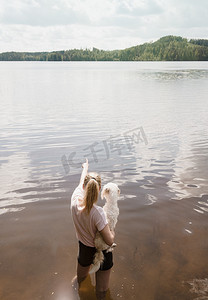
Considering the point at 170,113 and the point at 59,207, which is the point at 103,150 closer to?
the point at 59,207

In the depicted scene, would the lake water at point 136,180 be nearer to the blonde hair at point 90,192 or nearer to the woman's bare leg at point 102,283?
the woman's bare leg at point 102,283

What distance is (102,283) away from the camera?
4824 millimetres

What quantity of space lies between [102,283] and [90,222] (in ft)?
4.30

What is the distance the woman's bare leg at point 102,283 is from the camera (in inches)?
185

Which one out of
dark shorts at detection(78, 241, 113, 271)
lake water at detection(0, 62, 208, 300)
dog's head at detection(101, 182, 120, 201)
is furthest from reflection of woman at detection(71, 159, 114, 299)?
lake water at detection(0, 62, 208, 300)

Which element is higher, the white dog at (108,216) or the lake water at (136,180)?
the white dog at (108,216)

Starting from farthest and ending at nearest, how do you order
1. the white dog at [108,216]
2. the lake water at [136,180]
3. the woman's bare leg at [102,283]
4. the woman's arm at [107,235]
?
the lake water at [136,180] < the woman's bare leg at [102,283] < the white dog at [108,216] < the woman's arm at [107,235]

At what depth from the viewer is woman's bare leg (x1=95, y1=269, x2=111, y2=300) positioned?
185 inches

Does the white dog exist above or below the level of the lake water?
above

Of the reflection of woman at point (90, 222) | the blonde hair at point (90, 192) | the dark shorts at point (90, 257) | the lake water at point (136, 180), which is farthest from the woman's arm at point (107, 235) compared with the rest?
the lake water at point (136, 180)

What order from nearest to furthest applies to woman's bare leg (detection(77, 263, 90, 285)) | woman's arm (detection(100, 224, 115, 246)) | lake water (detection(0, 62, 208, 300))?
1. woman's arm (detection(100, 224, 115, 246))
2. woman's bare leg (detection(77, 263, 90, 285))
3. lake water (detection(0, 62, 208, 300))

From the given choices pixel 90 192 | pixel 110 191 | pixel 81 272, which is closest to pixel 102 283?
pixel 81 272

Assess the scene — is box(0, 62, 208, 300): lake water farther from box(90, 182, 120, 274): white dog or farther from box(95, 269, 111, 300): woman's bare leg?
box(90, 182, 120, 274): white dog

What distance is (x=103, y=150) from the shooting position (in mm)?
13461
